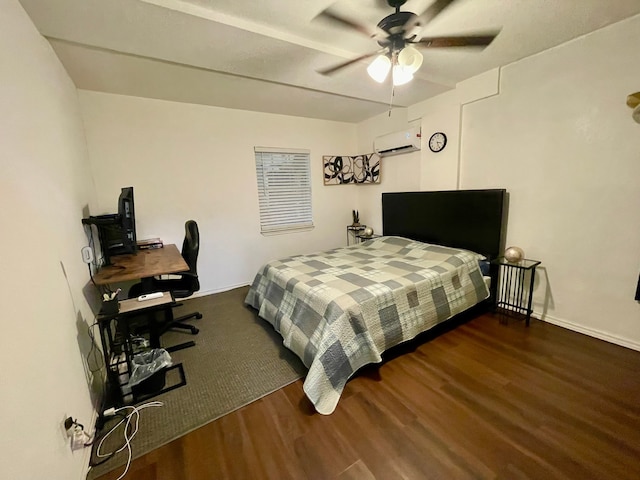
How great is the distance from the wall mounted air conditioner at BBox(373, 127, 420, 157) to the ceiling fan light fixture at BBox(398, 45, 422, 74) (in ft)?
6.84

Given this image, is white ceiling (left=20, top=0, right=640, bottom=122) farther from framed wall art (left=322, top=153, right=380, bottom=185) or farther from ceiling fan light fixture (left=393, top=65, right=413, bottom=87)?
framed wall art (left=322, top=153, right=380, bottom=185)

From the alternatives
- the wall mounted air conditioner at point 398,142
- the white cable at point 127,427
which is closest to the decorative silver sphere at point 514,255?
the wall mounted air conditioner at point 398,142

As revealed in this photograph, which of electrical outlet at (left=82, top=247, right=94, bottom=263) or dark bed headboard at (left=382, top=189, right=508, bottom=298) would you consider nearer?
electrical outlet at (left=82, top=247, right=94, bottom=263)

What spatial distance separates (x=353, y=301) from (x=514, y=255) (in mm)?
1797

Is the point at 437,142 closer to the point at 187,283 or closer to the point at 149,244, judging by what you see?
the point at 187,283

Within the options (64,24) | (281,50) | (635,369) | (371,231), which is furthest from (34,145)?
(635,369)

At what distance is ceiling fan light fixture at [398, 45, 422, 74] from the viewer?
161 centimetres

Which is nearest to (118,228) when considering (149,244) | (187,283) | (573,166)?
(149,244)

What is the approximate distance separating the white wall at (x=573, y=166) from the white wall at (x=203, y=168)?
98.9 inches

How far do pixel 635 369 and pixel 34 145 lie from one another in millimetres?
4107

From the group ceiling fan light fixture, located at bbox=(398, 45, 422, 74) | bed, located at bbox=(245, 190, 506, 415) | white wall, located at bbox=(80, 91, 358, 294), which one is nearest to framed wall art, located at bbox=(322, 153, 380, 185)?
white wall, located at bbox=(80, 91, 358, 294)

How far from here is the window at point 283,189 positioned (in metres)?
3.98

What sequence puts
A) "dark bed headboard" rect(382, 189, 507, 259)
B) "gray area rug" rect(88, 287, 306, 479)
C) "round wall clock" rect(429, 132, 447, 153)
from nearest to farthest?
"gray area rug" rect(88, 287, 306, 479) < "dark bed headboard" rect(382, 189, 507, 259) < "round wall clock" rect(429, 132, 447, 153)

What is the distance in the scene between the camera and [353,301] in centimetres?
191
